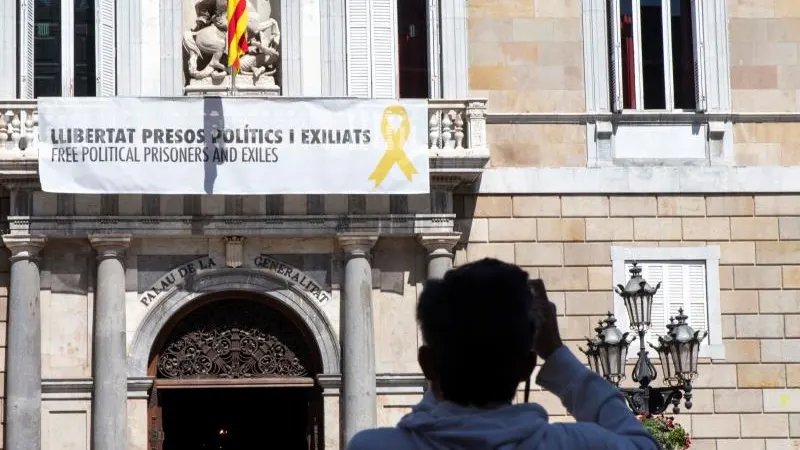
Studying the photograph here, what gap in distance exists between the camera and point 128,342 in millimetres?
19625

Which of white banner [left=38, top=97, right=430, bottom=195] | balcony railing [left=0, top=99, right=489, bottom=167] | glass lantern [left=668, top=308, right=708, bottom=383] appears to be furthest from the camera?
balcony railing [left=0, top=99, right=489, bottom=167]

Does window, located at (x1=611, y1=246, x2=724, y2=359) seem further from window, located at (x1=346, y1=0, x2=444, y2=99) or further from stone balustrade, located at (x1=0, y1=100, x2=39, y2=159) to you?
stone balustrade, located at (x1=0, y1=100, x2=39, y2=159)

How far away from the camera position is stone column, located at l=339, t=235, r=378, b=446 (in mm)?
19547

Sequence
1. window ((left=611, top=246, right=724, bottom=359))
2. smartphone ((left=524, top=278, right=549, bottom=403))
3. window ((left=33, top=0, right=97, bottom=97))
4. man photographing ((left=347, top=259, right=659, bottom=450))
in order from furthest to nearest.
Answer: window ((left=611, top=246, right=724, bottom=359)) → window ((left=33, top=0, right=97, bottom=97)) → smartphone ((left=524, top=278, right=549, bottom=403)) → man photographing ((left=347, top=259, right=659, bottom=450))

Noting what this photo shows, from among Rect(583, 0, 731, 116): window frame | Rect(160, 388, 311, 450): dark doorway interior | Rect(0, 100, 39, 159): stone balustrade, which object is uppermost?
Rect(583, 0, 731, 116): window frame

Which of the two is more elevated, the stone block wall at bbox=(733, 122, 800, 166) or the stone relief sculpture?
the stone relief sculpture

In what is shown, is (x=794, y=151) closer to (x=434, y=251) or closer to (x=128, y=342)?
(x=434, y=251)

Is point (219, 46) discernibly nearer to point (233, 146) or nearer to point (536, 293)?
point (233, 146)

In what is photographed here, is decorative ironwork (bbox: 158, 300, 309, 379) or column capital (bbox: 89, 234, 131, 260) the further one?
decorative ironwork (bbox: 158, 300, 309, 379)

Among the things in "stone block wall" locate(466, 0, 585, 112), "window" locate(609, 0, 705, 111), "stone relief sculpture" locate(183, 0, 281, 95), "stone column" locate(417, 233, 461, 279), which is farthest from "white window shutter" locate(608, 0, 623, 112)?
"stone relief sculpture" locate(183, 0, 281, 95)

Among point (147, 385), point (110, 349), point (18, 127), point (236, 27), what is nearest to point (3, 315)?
point (110, 349)

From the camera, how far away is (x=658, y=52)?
20.6 m

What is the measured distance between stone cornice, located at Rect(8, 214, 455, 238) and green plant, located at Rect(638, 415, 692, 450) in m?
3.64

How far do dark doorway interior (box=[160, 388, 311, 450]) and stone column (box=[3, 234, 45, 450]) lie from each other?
643 cm
